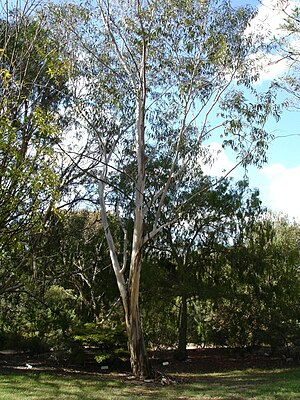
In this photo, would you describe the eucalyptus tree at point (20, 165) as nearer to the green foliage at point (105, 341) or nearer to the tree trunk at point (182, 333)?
the green foliage at point (105, 341)

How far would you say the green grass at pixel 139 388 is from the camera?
330 inches

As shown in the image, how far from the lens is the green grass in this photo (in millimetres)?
8383

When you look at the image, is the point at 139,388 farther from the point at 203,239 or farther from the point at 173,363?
the point at 203,239

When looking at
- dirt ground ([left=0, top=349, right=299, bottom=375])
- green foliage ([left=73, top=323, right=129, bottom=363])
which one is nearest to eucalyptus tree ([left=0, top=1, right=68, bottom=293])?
green foliage ([left=73, top=323, right=129, bottom=363])

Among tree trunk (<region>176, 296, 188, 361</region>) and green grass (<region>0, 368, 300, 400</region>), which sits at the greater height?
tree trunk (<region>176, 296, 188, 361</region>)

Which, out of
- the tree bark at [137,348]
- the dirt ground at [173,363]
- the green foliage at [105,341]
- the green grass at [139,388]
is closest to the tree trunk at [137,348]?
the tree bark at [137,348]

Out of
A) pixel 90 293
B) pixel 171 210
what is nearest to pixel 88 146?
pixel 171 210

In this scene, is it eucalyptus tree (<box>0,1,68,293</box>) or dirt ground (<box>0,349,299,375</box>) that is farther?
dirt ground (<box>0,349,299,375</box>)

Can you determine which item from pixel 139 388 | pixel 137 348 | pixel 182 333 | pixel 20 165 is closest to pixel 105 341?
pixel 137 348

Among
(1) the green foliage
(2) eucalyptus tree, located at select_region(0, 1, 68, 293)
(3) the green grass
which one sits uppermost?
(2) eucalyptus tree, located at select_region(0, 1, 68, 293)

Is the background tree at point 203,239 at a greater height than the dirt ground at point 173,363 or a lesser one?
greater

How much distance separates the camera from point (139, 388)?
31.3 ft

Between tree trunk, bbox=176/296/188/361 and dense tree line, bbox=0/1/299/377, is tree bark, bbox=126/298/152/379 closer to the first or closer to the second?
dense tree line, bbox=0/1/299/377

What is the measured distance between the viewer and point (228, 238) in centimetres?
1459
